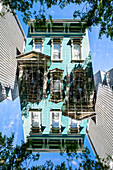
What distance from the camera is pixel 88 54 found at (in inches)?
214

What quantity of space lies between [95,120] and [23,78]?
4.51 meters

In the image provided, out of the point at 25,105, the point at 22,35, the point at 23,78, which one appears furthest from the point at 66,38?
the point at 25,105

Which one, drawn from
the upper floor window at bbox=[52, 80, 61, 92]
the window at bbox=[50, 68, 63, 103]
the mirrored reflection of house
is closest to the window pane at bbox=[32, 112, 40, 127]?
the mirrored reflection of house

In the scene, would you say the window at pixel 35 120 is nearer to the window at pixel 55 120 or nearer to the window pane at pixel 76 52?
the window at pixel 55 120

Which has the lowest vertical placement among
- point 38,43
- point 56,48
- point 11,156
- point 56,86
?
point 11,156

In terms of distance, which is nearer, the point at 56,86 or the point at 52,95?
the point at 52,95

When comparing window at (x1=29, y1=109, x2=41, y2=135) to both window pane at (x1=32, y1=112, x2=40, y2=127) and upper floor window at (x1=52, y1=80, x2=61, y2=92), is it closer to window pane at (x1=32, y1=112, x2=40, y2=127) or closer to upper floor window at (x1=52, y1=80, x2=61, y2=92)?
window pane at (x1=32, y1=112, x2=40, y2=127)

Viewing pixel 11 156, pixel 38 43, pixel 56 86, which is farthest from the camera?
pixel 38 43

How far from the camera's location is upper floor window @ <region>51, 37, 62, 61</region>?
543 cm

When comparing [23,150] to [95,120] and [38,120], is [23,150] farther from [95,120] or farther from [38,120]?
[95,120]

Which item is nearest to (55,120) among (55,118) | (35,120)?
(55,118)

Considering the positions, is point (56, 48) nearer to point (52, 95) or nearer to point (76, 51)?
point (76, 51)

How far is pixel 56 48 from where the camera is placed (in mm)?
5570

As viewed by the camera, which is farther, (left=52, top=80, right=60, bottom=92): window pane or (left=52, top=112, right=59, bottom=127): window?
(left=52, top=112, right=59, bottom=127): window
